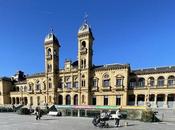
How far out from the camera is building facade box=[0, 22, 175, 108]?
4734 cm

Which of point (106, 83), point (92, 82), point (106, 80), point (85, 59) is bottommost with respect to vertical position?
point (106, 83)

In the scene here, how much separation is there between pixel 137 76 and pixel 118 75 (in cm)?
517

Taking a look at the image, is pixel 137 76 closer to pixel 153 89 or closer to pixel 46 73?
pixel 153 89

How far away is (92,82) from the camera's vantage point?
53.5 metres

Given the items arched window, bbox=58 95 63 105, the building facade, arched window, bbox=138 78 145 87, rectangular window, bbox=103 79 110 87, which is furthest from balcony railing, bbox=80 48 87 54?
arched window, bbox=138 78 145 87

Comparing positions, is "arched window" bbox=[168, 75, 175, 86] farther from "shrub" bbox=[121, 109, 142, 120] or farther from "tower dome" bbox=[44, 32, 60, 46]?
"tower dome" bbox=[44, 32, 60, 46]

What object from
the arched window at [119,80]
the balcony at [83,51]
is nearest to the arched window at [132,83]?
the arched window at [119,80]

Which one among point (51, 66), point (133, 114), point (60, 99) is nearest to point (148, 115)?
point (133, 114)

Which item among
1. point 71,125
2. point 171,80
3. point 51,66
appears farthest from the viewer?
point 51,66

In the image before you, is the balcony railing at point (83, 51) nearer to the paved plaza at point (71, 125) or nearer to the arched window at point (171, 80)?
the arched window at point (171, 80)

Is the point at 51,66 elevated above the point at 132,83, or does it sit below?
above

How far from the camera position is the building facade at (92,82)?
47338 mm

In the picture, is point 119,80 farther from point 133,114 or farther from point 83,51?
point 133,114

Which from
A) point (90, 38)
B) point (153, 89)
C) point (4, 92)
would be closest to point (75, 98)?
point (90, 38)
